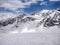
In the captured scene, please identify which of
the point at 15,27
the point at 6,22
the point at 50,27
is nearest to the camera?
the point at 50,27

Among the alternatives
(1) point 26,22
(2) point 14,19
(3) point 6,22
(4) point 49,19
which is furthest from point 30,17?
(4) point 49,19

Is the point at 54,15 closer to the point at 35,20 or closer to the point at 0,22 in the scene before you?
the point at 35,20

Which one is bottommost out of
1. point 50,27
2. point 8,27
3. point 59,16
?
point 8,27

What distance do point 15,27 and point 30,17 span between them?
10262 mm

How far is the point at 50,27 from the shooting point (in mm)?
57344

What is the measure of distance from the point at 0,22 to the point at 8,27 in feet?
17.5

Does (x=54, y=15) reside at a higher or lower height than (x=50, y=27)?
higher

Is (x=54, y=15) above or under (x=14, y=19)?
above

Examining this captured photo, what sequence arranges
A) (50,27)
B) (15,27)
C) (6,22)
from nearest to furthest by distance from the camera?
(50,27) < (15,27) < (6,22)

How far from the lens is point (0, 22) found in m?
74.6

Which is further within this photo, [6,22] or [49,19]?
[6,22]

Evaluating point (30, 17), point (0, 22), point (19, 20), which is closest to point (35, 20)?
point (30, 17)

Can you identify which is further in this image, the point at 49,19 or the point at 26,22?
the point at 26,22

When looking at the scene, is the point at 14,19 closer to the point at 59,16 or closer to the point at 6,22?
the point at 6,22
